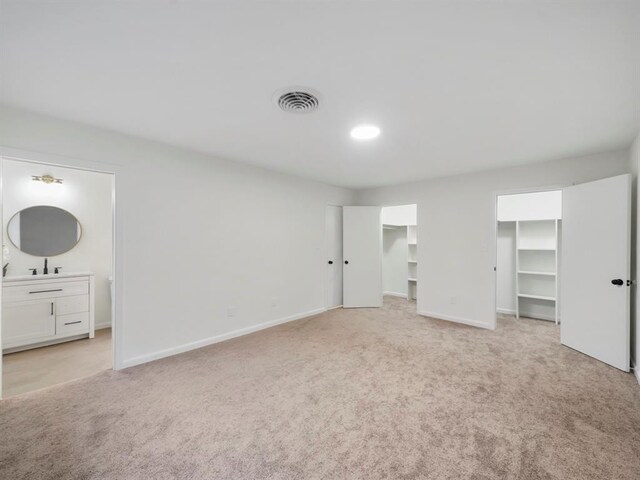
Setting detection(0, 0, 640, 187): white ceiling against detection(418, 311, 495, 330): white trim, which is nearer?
detection(0, 0, 640, 187): white ceiling

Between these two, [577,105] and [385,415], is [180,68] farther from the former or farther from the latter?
[577,105]

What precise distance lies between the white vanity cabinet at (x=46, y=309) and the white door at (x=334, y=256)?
139 inches

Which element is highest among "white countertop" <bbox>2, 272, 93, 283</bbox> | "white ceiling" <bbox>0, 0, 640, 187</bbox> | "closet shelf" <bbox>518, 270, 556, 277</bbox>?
"white ceiling" <bbox>0, 0, 640, 187</bbox>

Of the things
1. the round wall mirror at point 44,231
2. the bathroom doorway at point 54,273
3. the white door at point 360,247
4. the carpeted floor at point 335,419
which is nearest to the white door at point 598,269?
the carpeted floor at point 335,419

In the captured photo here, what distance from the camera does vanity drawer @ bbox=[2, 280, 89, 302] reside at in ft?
10.4

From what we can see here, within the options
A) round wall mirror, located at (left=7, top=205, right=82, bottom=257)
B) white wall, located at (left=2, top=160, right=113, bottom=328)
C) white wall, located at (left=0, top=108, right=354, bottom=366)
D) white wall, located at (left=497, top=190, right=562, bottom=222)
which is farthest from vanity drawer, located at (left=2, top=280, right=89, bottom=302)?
white wall, located at (left=497, top=190, right=562, bottom=222)

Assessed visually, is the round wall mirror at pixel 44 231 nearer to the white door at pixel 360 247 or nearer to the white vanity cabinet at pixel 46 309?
the white vanity cabinet at pixel 46 309

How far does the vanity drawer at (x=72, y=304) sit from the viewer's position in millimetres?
3486

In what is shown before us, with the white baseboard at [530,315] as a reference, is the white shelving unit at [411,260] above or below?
above

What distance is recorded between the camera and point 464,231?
14.1 ft

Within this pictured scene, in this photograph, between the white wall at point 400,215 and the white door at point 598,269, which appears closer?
the white door at point 598,269

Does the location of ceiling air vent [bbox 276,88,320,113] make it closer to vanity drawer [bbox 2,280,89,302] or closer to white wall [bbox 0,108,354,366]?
white wall [bbox 0,108,354,366]

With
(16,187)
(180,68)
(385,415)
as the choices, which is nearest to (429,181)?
(385,415)

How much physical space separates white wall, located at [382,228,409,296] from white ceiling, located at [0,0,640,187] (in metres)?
3.61
